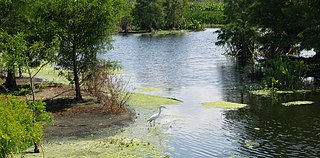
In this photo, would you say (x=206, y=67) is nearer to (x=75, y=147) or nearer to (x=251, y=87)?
(x=251, y=87)

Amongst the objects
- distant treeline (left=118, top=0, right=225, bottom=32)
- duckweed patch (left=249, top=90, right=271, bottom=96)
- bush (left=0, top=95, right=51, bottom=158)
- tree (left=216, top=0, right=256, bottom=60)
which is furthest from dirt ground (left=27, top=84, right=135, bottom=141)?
distant treeline (left=118, top=0, right=225, bottom=32)

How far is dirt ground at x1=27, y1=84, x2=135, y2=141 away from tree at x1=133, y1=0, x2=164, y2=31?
84832mm

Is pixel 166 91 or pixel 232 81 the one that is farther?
pixel 232 81

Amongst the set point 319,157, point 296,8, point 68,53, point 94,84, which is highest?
point 296,8

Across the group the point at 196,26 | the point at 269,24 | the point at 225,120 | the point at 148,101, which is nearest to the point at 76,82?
the point at 148,101

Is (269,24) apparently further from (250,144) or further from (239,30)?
(250,144)

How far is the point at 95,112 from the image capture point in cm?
2580

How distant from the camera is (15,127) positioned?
1299 centimetres

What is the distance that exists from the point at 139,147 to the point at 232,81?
19911mm

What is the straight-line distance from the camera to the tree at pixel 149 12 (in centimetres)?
11356

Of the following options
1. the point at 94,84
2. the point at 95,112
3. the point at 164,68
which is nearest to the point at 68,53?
the point at 94,84

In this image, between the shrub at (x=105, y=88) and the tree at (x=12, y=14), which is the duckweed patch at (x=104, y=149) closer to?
the shrub at (x=105, y=88)

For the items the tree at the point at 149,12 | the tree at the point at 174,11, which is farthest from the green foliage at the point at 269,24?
the tree at the point at 174,11

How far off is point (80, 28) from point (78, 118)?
5559 millimetres
